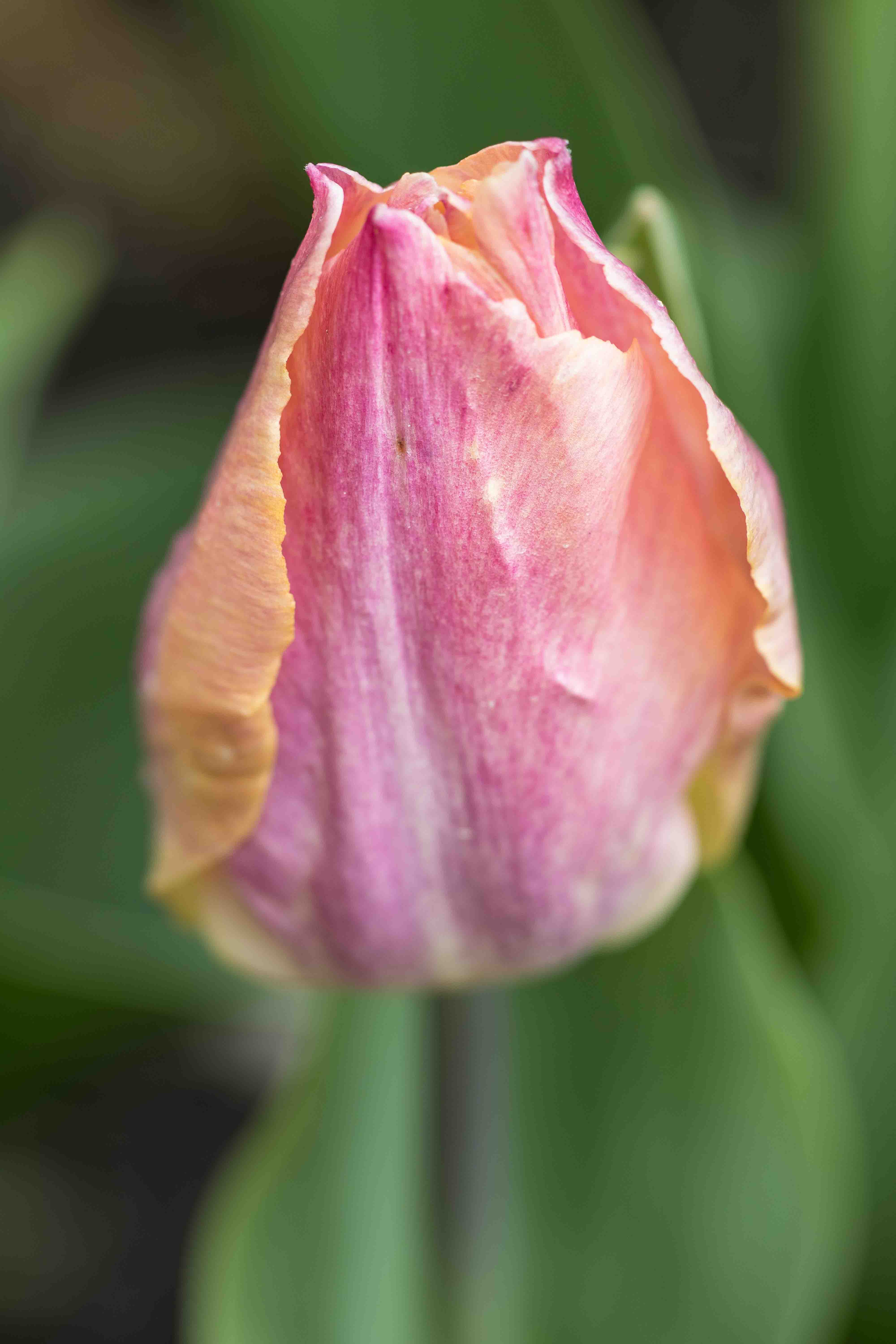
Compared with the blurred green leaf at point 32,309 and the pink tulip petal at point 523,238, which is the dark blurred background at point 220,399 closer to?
the blurred green leaf at point 32,309

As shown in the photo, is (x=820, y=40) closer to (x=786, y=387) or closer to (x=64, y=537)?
(x=786, y=387)

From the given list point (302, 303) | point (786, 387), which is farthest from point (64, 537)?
point (302, 303)

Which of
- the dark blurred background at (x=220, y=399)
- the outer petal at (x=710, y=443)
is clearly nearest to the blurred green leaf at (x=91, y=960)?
the dark blurred background at (x=220, y=399)

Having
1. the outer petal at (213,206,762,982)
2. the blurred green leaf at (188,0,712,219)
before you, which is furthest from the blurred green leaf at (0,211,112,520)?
the outer petal at (213,206,762,982)

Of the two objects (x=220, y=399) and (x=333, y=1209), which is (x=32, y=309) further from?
(x=333, y=1209)

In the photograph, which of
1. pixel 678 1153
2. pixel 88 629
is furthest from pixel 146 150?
pixel 678 1153
